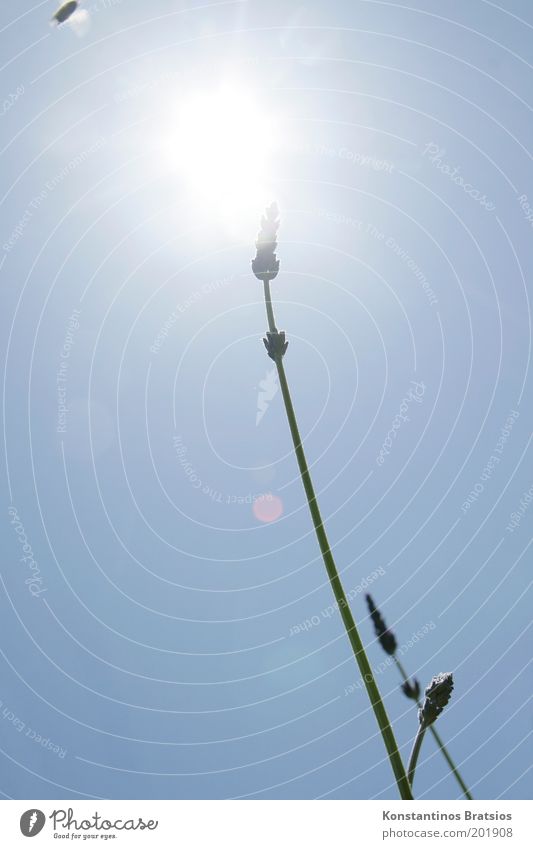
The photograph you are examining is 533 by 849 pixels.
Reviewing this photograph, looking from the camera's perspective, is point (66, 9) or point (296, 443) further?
point (66, 9)

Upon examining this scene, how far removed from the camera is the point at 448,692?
3.86m

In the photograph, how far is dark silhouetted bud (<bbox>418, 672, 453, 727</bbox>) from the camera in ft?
12.5

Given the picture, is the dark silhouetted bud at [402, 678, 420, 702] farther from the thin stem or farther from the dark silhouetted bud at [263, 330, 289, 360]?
the dark silhouetted bud at [263, 330, 289, 360]

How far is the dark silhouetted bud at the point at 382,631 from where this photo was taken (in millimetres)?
3744

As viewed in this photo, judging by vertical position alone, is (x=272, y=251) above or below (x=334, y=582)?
above

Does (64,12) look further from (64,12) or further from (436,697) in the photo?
(436,697)

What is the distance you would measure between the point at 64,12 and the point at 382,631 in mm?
5047
